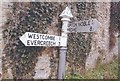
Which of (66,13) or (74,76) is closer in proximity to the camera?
(66,13)

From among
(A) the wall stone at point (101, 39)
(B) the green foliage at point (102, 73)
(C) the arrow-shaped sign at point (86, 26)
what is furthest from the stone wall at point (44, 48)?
(C) the arrow-shaped sign at point (86, 26)

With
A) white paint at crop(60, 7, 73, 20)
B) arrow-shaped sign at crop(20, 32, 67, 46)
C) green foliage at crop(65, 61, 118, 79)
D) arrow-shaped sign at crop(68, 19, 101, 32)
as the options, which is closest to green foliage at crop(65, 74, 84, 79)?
green foliage at crop(65, 61, 118, 79)

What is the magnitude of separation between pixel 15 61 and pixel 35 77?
1.53 ft

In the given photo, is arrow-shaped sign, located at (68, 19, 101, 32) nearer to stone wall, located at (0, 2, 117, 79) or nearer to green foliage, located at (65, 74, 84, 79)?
stone wall, located at (0, 2, 117, 79)

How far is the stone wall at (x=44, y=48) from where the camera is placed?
402cm

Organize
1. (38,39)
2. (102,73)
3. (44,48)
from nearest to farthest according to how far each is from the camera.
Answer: (38,39) < (44,48) < (102,73)

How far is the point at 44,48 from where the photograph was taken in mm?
4414

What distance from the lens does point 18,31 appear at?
4070 mm

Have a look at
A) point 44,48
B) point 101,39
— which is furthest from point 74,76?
point 101,39

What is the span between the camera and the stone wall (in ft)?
13.2

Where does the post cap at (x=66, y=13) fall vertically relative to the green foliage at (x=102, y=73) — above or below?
above

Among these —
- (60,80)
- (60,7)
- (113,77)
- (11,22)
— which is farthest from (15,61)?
(113,77)

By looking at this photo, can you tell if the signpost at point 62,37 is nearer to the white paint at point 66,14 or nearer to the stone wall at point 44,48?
the white paint at point 66,14

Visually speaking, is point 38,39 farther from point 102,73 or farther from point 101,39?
point 101,39
